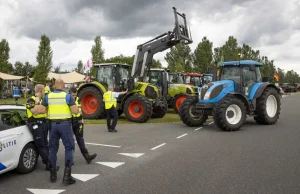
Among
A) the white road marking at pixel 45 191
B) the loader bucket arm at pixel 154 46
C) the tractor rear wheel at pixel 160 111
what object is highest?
the loader bucket arm at pixel 154 46

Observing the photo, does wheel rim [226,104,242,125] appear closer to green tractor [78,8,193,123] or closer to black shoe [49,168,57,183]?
green tractor [78,8,193,123]

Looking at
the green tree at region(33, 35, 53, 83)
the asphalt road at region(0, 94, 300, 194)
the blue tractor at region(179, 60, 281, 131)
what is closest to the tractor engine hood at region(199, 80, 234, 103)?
the blue tractor at region(179, 60, 281, 131)

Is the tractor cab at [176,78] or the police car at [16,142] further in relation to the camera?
the tractor cab at [176,78]

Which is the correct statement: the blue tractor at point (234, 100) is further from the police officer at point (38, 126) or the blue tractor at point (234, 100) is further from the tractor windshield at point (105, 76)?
the police officer at point (38, 126)

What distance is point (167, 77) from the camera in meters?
18.8

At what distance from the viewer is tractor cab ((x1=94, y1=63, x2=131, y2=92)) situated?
1606 centimetres

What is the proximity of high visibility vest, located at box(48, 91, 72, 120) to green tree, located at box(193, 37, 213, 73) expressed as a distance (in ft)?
135

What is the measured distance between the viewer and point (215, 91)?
12.3 m

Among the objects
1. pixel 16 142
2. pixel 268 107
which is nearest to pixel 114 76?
pixel 268 107

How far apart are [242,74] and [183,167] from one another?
7466 mm

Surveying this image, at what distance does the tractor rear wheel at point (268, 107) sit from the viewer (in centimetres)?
1311

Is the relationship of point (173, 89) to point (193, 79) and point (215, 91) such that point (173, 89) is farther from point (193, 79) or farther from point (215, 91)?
point (215, 91)

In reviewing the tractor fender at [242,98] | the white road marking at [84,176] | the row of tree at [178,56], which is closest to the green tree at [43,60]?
the row of tree at [178,56]

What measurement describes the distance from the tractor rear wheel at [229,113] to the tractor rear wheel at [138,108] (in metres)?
3.67
